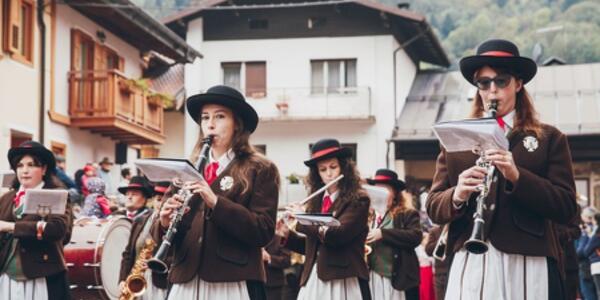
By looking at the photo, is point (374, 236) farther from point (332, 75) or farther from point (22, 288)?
point (332, 75)

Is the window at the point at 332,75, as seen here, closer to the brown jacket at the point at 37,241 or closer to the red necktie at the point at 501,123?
the brown jacket at the point at 37,241

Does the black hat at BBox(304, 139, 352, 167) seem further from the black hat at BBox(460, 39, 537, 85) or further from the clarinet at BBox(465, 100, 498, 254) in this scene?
the clarinet at BBox(465, 100, 498, 254)

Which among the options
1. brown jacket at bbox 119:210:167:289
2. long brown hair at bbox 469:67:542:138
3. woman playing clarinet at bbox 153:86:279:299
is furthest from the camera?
brown jacket at bbox 119:210:167:289

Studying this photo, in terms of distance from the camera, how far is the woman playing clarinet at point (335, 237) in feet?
35.0

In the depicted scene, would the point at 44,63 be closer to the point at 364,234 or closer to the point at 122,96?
the point at 122,96

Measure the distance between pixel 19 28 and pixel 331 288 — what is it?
53.5ft

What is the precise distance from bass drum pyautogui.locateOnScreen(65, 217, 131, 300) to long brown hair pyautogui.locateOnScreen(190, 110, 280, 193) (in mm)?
6266

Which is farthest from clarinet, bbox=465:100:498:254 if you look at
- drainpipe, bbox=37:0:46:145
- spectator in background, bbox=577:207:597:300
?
drainpipe, bbox=37:0:46:145

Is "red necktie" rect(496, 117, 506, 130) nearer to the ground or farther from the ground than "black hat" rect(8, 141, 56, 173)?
farther from the ground

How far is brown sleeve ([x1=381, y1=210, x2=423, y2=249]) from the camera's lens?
13062mm

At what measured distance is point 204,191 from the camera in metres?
7.00

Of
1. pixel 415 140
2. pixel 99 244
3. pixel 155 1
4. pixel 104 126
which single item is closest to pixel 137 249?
pixel 99 244

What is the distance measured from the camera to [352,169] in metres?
11.2

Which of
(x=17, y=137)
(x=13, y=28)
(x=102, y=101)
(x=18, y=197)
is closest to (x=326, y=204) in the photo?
(x=18, y=197)
